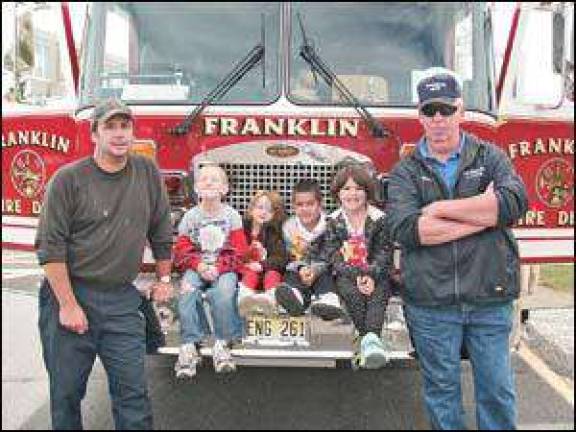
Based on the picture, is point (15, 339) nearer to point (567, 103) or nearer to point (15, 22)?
point (15, 22)

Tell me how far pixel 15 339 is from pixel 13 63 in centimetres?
279

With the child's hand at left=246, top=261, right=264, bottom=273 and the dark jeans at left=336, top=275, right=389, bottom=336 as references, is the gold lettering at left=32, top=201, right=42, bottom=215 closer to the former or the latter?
the child's hand at left=246, top=261, right=264, bottom=273

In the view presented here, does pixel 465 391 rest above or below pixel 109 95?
below

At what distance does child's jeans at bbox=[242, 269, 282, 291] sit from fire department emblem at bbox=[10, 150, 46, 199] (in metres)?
1.71

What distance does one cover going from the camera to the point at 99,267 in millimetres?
4008

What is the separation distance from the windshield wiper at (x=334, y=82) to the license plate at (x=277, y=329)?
1301 mm

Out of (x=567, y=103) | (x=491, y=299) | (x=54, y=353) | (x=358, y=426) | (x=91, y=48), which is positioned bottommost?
(x=358, y=426)

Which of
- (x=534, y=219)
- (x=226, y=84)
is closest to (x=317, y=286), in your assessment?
(x=226, y=84)

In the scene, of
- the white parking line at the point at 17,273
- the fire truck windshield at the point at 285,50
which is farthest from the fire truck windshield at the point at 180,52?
the white parking line at the point at 17,273

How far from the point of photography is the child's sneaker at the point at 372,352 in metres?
4.42

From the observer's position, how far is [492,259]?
382cm

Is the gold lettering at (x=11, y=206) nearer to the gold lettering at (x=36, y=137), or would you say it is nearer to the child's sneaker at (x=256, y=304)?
the gold lettering at (x=36, y=137)

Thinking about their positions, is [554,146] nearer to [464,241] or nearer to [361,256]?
[361,256]

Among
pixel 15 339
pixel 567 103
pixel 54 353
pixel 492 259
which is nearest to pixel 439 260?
pixel 492 259
